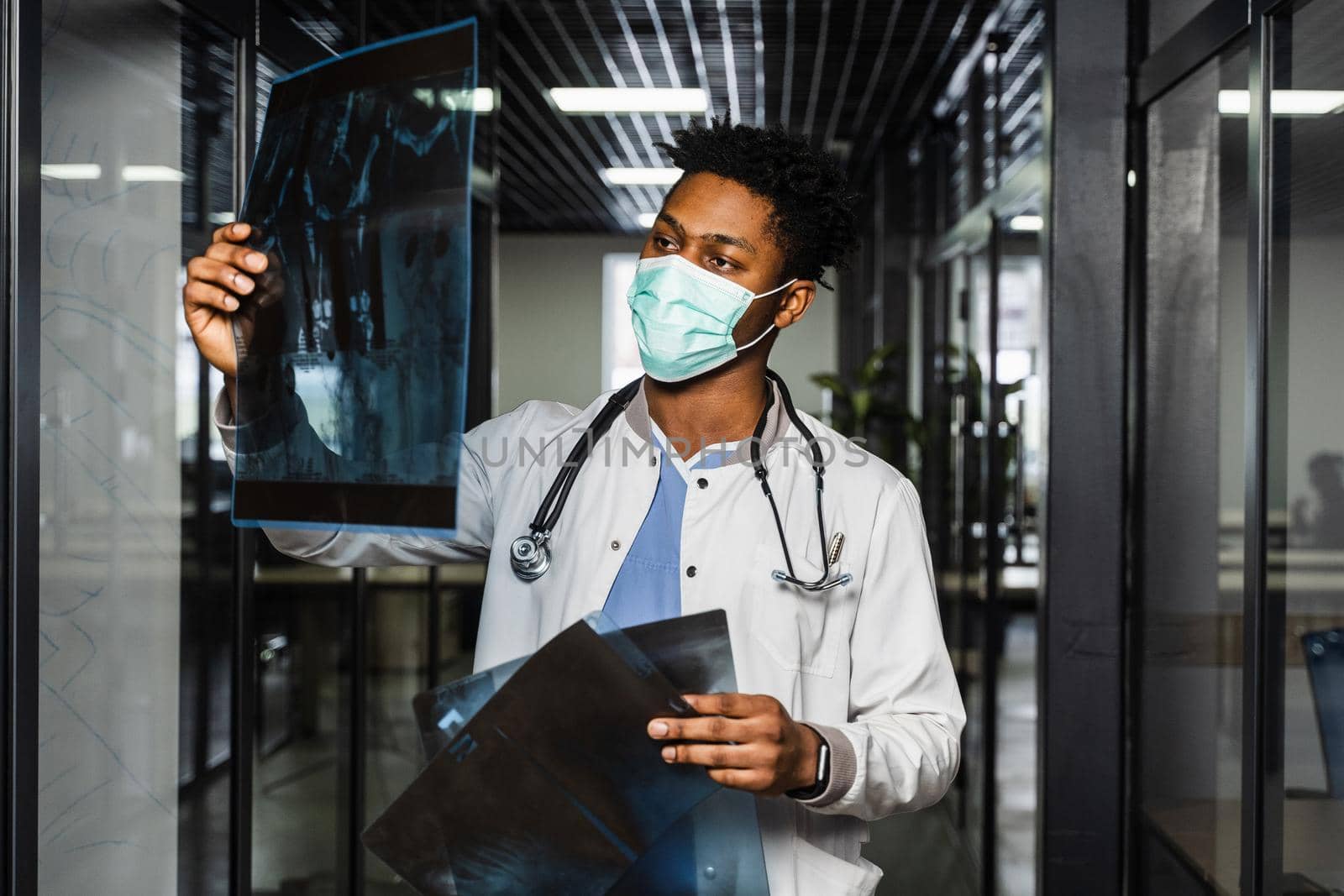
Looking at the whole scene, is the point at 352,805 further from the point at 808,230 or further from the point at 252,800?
the point at 808,230

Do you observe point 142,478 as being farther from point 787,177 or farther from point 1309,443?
point 1309,443

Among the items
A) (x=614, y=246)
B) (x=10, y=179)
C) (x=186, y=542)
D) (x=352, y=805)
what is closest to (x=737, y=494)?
(x=10, y=179)

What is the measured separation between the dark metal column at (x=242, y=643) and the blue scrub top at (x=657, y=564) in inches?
36.7

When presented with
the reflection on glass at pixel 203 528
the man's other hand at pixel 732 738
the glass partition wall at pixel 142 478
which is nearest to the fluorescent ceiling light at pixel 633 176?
the glass partition wall at pixel 142 478

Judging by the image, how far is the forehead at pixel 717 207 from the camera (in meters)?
1.21

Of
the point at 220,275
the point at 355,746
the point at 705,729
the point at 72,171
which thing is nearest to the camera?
the point at 705,729

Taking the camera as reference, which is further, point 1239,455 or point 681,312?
point 1239,455

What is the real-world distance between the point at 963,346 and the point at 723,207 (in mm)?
3055

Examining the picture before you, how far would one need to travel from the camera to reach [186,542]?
179cm

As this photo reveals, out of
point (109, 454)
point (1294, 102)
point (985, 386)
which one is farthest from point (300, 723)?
point (985, 386)

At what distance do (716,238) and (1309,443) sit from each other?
3.13 ft

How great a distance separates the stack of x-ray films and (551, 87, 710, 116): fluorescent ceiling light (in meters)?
2.51

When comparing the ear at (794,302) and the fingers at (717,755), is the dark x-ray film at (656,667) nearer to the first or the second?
the fingers at (717,755)

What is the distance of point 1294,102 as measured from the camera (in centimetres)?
164
